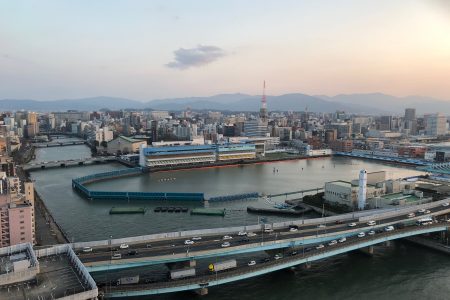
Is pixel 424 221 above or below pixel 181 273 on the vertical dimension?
above

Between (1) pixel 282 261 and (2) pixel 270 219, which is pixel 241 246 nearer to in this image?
(1) pixel 282 261

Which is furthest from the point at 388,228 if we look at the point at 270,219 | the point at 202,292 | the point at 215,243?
the point at 202,292

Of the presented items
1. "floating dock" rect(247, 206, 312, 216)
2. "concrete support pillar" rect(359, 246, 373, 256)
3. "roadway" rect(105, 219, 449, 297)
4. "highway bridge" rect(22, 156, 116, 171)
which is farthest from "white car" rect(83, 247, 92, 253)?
"highway bridge" rect(22, 156, 116, 171)

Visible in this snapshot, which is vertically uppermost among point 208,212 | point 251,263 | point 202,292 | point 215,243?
point 215,243

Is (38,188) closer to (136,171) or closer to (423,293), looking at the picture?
(136,171)

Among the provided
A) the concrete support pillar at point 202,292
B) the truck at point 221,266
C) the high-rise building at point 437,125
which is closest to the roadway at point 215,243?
the truck at point 221,266

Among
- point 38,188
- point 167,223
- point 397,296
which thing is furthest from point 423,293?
point 38,188

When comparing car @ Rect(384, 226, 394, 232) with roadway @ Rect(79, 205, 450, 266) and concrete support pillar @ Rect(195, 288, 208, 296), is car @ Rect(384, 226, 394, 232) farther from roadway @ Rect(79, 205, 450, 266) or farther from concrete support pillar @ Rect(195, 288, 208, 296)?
concrete support pillar @ Rect(195, 288, 208, 296)

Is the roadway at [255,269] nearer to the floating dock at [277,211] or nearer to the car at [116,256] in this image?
the car at [116,256]
